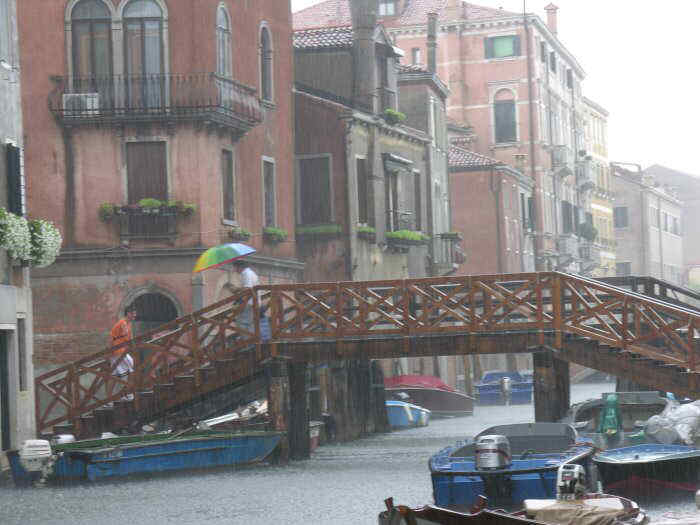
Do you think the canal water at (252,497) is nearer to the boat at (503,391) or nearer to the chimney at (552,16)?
the boat at (503,391)

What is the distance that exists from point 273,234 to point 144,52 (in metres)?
5.87

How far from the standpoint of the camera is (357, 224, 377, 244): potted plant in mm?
42531

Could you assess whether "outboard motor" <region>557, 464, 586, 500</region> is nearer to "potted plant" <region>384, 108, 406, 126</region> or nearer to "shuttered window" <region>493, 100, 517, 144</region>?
"potted plant" <region>384, 108, 406, 126</region>

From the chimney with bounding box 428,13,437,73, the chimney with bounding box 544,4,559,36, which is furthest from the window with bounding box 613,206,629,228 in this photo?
the chimney with bounding box 428,13,437,73

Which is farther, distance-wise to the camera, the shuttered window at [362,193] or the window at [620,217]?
the window at [620,217]

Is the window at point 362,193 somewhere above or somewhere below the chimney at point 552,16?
below

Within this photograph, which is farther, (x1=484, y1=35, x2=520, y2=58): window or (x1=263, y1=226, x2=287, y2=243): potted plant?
(x1=484, y1=35, x2=520, y2=58): window

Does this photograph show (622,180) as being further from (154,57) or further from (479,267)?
(154,57)

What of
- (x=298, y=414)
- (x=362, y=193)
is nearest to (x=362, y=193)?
(x=362, y=193)

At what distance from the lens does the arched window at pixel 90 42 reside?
112 feet

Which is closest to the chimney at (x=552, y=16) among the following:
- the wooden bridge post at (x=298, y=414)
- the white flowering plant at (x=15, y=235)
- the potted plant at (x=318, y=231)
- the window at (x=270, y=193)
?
the potted plant at (x=318, y=231)

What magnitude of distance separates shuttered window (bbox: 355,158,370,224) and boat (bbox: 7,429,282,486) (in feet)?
48.8

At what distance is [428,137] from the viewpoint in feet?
164

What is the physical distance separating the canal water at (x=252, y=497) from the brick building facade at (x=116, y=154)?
19.1ft
